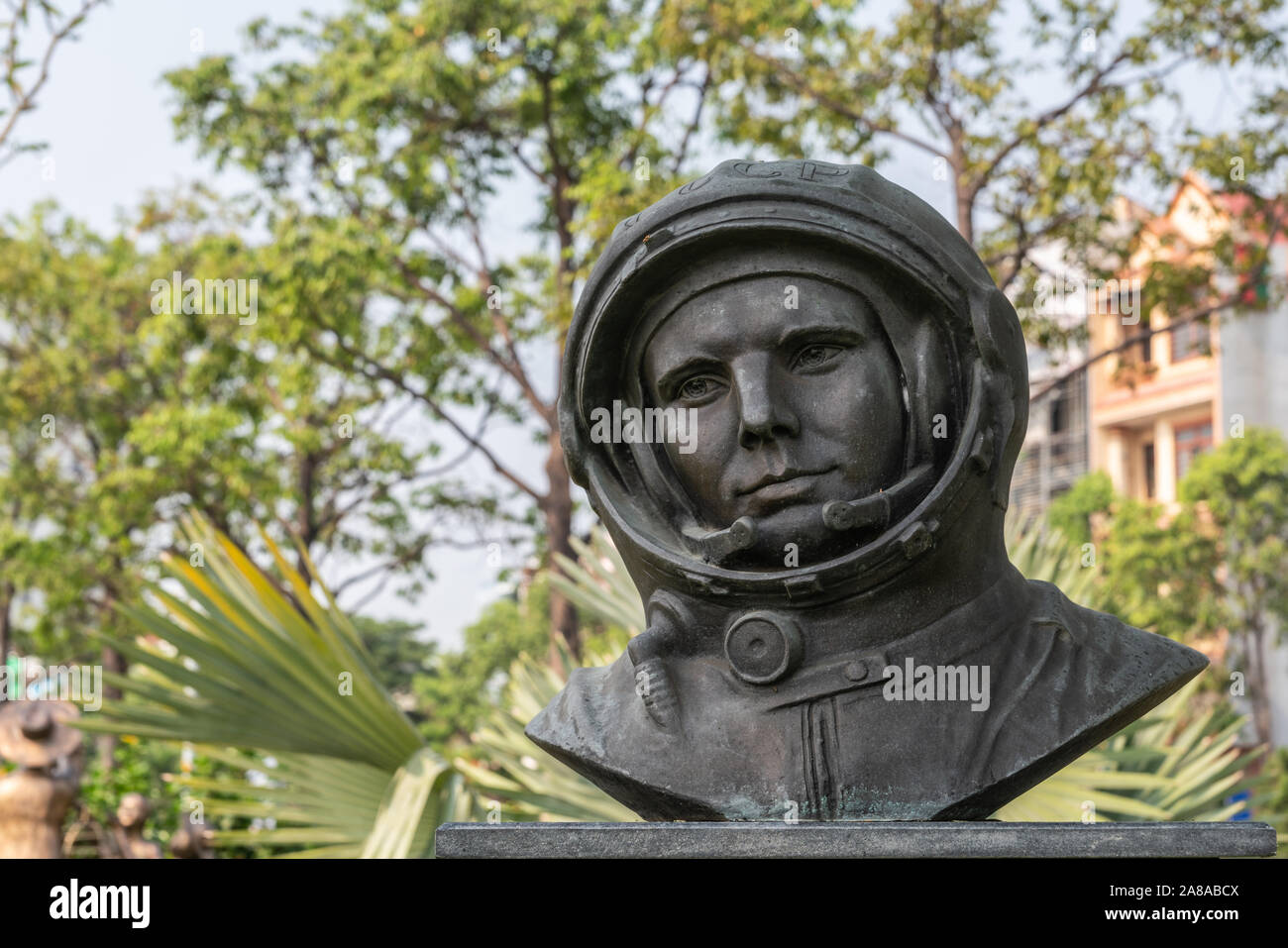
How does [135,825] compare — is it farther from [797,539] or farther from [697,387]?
[797,539]

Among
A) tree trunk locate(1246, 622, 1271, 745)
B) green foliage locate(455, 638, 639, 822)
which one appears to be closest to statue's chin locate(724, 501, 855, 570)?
green foliage locate(455, 638, 639, 822)

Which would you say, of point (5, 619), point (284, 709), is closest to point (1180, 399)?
point (5, 619)

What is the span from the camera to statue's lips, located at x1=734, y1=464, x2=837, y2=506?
3.57m

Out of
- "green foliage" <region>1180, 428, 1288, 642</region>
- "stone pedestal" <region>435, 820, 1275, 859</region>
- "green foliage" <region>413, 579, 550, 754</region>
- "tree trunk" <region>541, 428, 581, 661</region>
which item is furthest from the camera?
"green foliage" <region>413, 579, 550, 754</region>

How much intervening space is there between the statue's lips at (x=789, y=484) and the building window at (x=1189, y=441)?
27.7 m

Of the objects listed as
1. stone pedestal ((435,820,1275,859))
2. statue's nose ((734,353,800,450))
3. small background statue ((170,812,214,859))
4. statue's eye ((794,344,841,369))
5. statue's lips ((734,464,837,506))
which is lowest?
small background statue ((170,812,214,859))

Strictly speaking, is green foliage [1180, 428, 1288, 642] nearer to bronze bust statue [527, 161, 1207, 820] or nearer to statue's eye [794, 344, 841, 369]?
bronze bust statue [527, 161, 1207, 820]

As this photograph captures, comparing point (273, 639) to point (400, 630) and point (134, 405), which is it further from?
point (400, 630)

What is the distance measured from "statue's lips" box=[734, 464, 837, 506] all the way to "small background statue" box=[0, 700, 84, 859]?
6.71 meters

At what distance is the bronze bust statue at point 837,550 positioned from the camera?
3.49 metres

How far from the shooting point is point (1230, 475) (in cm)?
2398

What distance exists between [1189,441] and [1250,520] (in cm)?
639

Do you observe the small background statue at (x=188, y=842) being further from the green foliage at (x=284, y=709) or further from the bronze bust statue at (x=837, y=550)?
the bronze bust statue at (x=837, y=550)

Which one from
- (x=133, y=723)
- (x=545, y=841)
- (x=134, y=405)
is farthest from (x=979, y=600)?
(x=134, y=405)
